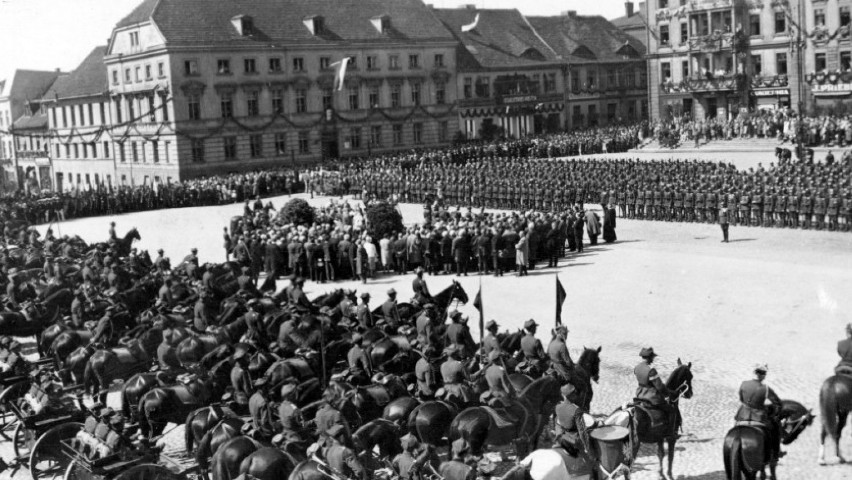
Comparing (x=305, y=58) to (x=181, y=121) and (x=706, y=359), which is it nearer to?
(x=181, y=121)

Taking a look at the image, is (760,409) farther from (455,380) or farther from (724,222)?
(724,222)

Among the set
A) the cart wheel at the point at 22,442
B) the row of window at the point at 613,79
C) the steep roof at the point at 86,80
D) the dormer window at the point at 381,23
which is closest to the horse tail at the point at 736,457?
the cart wheel at the point at 22,442

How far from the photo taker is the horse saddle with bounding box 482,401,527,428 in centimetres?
1257

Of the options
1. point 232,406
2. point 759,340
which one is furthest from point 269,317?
point 759,340

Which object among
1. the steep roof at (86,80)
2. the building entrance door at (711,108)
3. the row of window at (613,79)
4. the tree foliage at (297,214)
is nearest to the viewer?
the tree foliage at (297,214)

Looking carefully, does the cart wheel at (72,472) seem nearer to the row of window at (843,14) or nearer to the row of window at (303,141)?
the row of window at (303,141)

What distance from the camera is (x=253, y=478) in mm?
10773

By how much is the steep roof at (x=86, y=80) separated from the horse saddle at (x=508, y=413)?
61830 millimetres

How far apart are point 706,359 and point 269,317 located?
27.5 feet

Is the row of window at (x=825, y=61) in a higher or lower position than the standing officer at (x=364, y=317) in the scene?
higher

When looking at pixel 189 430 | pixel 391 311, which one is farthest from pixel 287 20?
pixel 189 430

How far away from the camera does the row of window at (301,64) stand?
200 feet

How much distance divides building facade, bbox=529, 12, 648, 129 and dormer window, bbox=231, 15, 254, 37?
96.5 feet

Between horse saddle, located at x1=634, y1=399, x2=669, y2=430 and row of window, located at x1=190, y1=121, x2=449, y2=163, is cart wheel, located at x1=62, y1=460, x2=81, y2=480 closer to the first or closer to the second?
horse saddle, located at x1=634, y1=399, x2=669, y2=430
